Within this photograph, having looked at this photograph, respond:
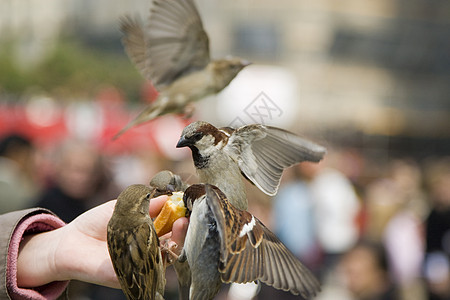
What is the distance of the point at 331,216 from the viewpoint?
714 cm

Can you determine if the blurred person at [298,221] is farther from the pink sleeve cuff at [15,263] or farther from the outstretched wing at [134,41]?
the pink sleeve cuff at [15,263]

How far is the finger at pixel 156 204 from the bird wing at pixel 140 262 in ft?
0.77

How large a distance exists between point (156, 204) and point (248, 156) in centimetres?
37

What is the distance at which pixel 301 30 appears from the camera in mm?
38688

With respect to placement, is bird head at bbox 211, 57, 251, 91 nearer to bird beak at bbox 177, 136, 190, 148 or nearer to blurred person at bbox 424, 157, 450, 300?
bird beak at bbox 177, 136, 190, 148

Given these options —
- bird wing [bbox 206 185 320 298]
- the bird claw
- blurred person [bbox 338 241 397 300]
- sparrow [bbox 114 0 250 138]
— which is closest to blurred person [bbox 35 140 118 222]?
blurred person [bbox 338 241 397 300]

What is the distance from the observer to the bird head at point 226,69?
288 cm

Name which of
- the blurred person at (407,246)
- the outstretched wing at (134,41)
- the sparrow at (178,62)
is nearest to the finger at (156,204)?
the sparrow at (178,62)

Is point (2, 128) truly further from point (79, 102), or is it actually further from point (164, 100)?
point (164, 100)

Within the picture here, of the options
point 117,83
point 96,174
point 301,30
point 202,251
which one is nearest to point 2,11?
point 117,83

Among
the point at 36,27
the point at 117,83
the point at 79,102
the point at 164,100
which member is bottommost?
the point at 36,27

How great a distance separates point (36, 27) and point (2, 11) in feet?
18.2

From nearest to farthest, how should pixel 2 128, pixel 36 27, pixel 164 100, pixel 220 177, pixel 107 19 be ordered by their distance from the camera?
pixel 220 177 < pixel 164 100 < pixel 2 128 < pixel 107 19 < pixel 36 27

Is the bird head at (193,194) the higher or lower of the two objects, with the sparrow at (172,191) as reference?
higher
